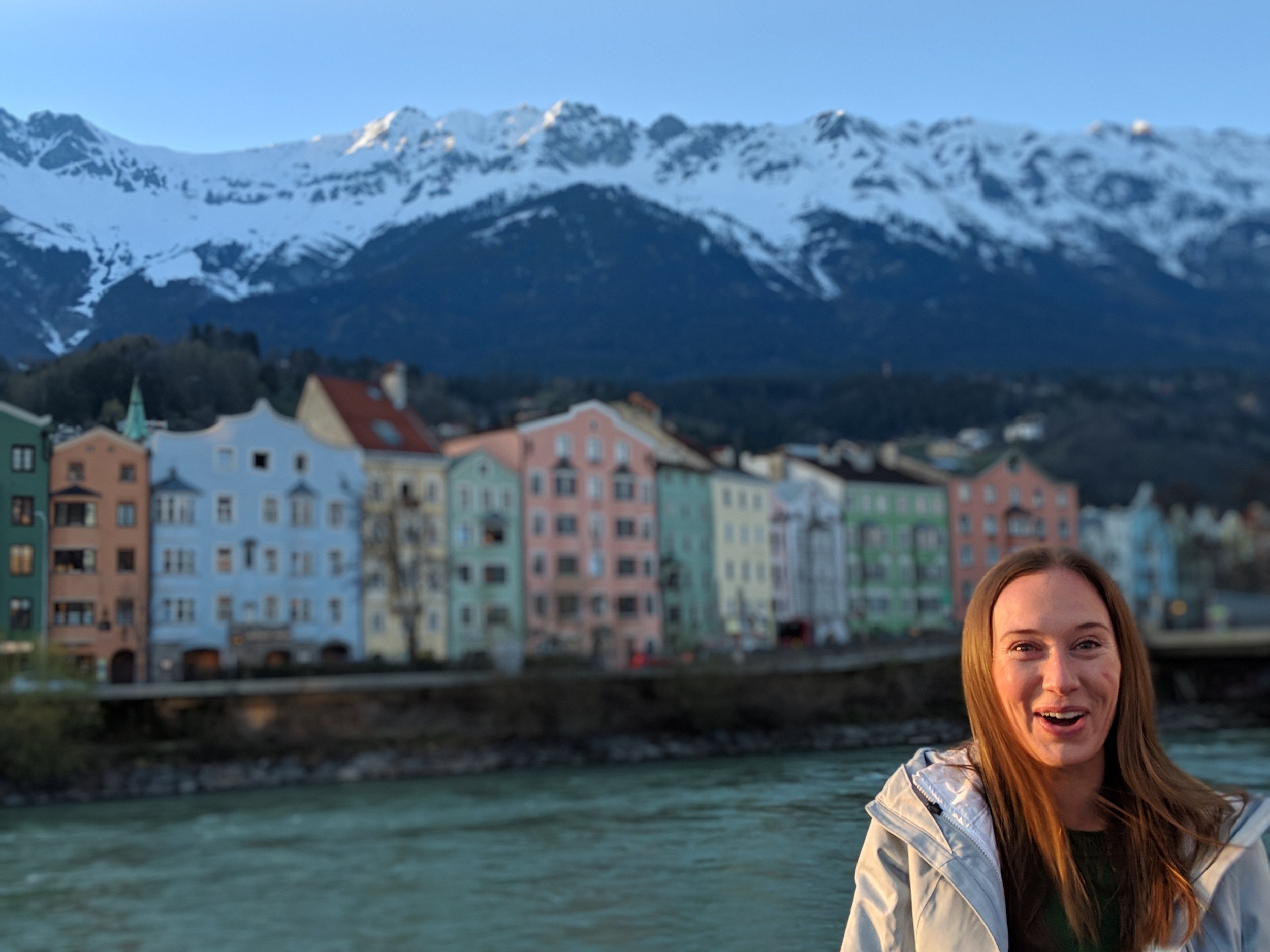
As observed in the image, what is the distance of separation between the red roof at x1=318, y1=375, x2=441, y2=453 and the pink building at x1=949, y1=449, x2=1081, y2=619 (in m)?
31.4

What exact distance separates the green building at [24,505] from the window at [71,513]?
316mm

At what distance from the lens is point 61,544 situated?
17.4m

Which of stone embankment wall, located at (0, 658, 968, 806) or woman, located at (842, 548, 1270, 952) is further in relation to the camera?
stone embankment wall, located at (0, 658, 968, 806)

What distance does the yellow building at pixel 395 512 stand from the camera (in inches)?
1957

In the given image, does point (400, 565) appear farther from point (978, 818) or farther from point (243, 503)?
point (978, 818)

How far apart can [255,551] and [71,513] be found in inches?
1115

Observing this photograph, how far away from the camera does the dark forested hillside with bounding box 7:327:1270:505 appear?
72.4 metres

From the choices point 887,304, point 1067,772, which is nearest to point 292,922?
point 1067,772

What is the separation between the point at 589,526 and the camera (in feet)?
196

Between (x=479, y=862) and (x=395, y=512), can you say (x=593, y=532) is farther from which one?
(x=479, y=862)

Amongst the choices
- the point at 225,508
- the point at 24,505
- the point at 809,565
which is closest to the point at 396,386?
the point at 225,508

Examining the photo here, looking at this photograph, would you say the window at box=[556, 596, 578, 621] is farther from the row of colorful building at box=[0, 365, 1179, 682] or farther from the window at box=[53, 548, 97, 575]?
the window at box=[53, 548, 97, 575]

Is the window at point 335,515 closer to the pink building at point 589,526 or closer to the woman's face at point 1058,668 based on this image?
the pink building at point 589,526

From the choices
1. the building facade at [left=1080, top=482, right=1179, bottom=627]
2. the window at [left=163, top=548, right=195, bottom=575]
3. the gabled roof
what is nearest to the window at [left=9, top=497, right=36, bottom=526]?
the gabled roof
